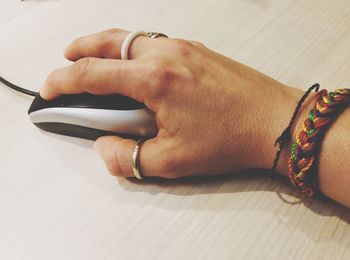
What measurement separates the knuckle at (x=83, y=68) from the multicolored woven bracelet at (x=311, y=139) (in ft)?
0.99

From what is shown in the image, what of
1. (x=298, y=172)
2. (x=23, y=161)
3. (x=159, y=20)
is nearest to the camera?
(x=298, y=172)

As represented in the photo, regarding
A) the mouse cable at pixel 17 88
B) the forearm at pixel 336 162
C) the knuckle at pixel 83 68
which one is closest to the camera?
the forearm at pixel 336 162

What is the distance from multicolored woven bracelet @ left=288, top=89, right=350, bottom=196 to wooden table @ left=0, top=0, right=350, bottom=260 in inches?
1.7

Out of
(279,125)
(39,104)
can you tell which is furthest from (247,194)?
(39,104)

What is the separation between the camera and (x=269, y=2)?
76 cm

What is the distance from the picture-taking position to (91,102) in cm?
53

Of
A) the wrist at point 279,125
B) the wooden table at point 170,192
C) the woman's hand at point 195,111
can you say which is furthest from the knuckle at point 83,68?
the wrist at point 279,125

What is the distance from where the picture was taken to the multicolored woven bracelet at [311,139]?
0.42 m

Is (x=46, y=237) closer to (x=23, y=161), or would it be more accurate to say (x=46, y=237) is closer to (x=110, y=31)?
(x=23, y=161)

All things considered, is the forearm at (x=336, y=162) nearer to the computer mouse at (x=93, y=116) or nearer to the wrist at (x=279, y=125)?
the wrist at (x=279, y=125)

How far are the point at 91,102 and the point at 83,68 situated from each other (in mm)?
51

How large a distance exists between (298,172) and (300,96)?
0.12m

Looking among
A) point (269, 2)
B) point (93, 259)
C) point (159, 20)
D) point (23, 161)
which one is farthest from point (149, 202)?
point (269, 2)

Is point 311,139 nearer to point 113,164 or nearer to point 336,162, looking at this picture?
point 336,162
